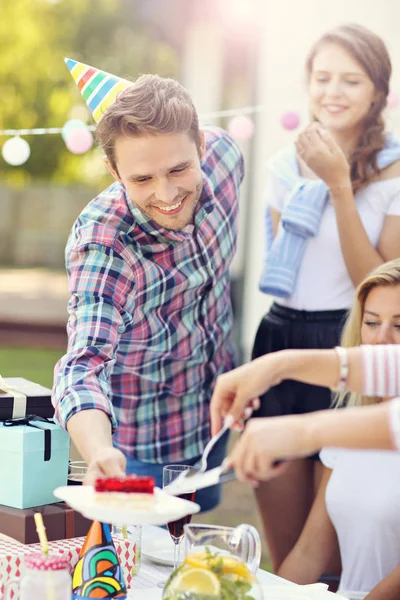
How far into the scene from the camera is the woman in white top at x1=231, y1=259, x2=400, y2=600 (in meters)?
2.30

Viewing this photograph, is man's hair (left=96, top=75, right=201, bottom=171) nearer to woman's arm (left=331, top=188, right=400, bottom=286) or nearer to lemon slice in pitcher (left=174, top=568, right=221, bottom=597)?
woman's arm (left=331, top=188, right=400, bottom=286)

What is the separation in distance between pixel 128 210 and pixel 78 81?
0.41 metres

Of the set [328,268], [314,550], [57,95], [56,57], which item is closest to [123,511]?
[314,550]

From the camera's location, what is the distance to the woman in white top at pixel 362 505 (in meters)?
2.30

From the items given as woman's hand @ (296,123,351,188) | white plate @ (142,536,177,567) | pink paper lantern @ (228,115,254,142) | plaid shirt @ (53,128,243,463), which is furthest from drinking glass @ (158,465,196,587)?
pink paper lantern @ (228,115,254,142)

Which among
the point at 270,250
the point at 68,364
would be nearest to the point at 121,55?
the point at 270,250

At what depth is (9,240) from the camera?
48.0 ft

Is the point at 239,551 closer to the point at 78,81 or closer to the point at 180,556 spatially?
the point at 180,556


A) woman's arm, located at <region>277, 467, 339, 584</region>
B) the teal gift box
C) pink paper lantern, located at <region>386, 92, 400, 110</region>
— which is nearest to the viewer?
the teal gift box

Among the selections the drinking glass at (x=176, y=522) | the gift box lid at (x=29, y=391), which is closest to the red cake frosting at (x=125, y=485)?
the drinking glass at (x=176, y=522)

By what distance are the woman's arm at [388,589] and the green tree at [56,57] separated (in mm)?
12454

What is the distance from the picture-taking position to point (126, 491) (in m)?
1.42

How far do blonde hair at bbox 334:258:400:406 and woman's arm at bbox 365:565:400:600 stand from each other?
46 cm

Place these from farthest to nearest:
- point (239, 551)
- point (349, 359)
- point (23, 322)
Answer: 1. point (23, 322)
2. point (349, 359)
3. point (239, 551)
